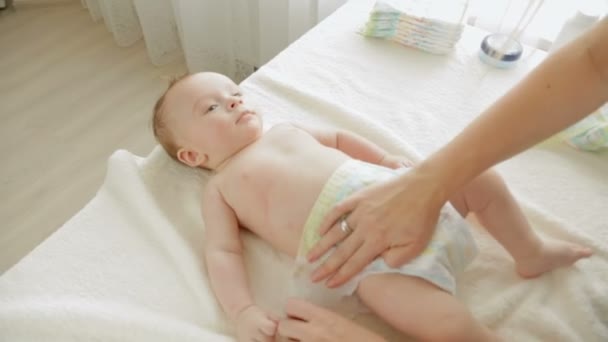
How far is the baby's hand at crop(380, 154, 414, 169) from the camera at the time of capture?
0.99 meters

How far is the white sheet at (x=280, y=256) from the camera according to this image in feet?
2.60

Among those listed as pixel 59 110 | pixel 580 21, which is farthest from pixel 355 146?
pixel 59 110

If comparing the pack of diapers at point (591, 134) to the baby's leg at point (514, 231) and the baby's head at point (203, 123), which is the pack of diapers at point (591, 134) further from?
the baby's head at point (203, 123)

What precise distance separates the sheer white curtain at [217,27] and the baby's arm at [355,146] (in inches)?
28.1

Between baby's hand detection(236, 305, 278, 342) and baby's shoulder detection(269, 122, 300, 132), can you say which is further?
baby's shoulder detection(269, 122, 300, 132)

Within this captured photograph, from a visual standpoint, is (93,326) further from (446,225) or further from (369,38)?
(369,38)

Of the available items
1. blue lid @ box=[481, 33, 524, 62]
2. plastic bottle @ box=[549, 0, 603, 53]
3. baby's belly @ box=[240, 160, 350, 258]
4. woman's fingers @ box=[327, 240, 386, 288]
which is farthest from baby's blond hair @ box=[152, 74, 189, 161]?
plastic bottle @ box=[549, 0, 603, 53]

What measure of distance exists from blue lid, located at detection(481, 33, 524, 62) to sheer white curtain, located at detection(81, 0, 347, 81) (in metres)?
0.61

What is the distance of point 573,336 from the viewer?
0.77 metres

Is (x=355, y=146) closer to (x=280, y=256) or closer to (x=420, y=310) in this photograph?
(x=280, y=256)

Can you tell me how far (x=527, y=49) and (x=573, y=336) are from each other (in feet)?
2.78

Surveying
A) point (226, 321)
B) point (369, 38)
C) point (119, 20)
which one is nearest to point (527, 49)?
point (369, 38)

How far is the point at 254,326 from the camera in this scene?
765 millimetres

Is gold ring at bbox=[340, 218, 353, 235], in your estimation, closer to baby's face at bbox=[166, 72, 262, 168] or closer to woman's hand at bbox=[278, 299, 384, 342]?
woman's hand at bbox=[278, 299, 384, 342]
